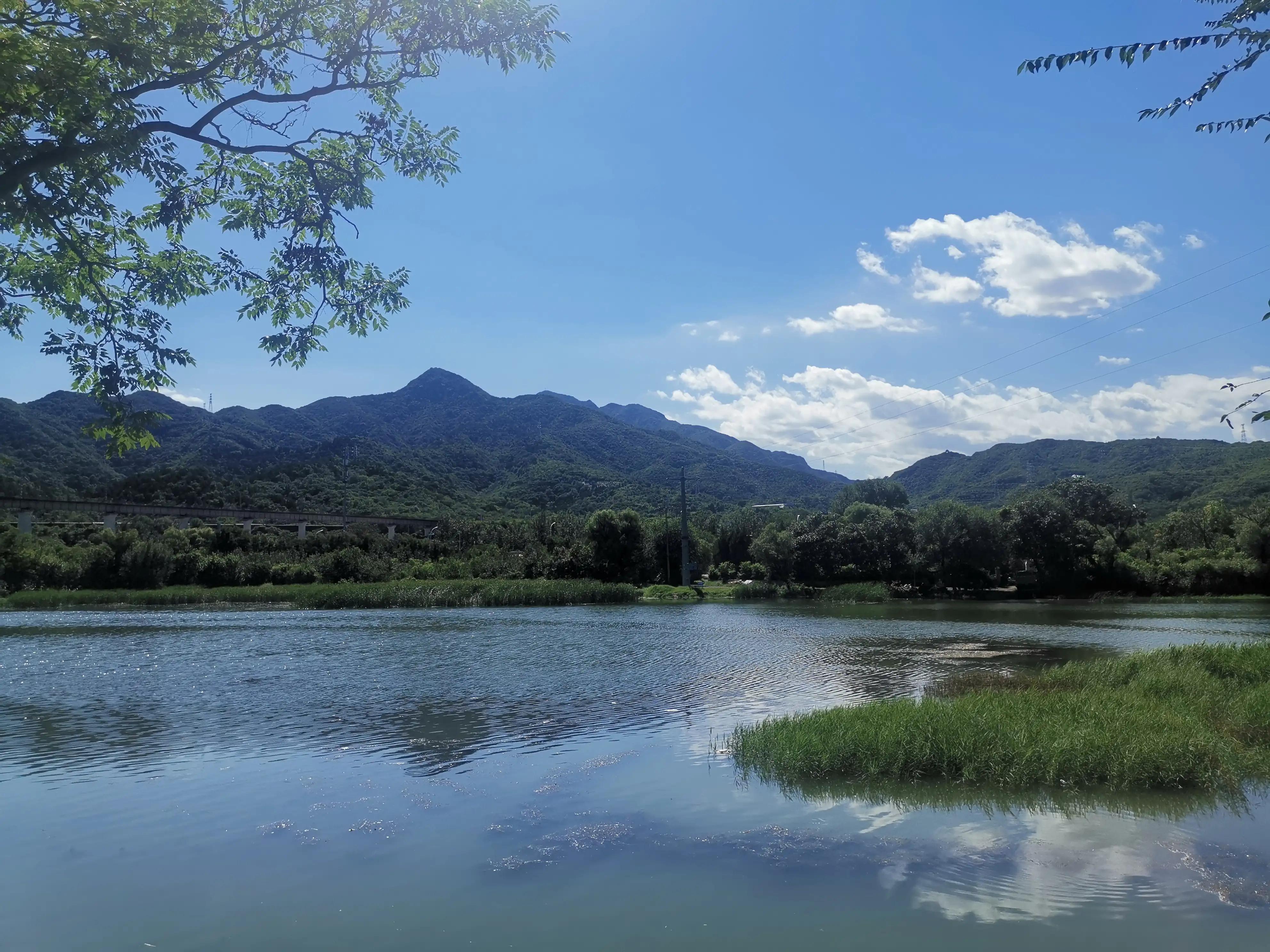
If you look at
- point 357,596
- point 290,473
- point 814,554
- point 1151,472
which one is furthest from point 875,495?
point 357,596

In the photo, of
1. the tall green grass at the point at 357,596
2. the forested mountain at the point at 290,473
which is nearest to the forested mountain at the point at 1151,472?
the forested mountain at the point at 290,473

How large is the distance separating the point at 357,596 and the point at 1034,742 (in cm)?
5644

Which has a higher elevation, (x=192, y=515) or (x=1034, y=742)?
(x=192, y=515)

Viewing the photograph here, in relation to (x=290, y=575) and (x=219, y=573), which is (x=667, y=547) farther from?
(x=219, y=573)

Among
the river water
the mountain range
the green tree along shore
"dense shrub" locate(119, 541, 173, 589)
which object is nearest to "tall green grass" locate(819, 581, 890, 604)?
the green tree along shore

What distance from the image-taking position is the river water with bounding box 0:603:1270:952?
25.8ft

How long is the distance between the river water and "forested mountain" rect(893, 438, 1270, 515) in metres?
86.3

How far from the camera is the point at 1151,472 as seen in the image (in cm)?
13875

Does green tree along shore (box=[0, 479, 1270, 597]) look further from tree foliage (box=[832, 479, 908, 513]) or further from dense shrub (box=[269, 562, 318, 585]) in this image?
tree foliage (box=[832, 479, 908, 513])

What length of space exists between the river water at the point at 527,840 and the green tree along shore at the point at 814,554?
56518 millimetres

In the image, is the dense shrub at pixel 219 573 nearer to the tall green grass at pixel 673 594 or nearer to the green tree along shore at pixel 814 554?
the green tree along shore at pixel 814 554

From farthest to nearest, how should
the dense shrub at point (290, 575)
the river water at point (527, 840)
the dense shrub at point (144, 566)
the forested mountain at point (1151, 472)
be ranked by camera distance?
the forested mountain at point (1151, 472)
the dense shrub at point (290, 575)
the dense shrub at point (144, 566)
the river water at point (527, 840)

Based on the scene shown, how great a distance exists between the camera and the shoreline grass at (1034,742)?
1227cm

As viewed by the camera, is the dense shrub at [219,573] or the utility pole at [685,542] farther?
the utility pole at [685,542]
